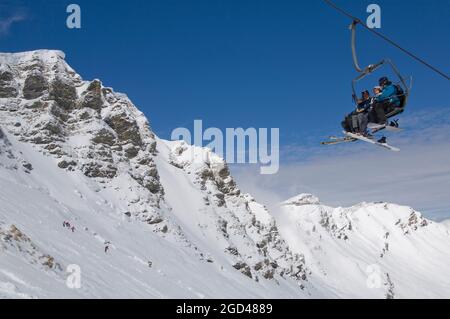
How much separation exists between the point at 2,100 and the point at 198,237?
46558 mm

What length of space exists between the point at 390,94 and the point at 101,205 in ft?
229

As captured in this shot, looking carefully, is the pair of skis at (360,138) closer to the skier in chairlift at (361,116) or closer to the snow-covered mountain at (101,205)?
the skier in chairlift at (361,116)

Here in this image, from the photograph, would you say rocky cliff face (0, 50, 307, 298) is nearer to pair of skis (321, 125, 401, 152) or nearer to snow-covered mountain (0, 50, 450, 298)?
snow-covered mountain (0, 50, 450, 298)

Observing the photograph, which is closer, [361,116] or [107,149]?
[361,116]

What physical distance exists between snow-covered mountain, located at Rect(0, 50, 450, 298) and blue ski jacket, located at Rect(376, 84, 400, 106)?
60.0ft

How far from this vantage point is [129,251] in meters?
71.1

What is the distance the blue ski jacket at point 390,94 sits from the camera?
18656 mm

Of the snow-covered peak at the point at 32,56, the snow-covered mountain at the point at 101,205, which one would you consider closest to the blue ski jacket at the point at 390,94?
the snow-covered mountain at the point at 101,205

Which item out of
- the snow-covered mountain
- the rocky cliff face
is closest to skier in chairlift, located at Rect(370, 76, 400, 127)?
the snow-covered mountain

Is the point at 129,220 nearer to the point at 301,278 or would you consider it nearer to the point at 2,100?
the point at 2,100

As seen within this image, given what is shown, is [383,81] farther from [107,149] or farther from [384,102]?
[107,149]

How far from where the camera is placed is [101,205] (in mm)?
83438

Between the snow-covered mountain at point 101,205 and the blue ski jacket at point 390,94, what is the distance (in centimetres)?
1829

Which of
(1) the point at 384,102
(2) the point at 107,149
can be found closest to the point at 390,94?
(1) the point at 384,102
